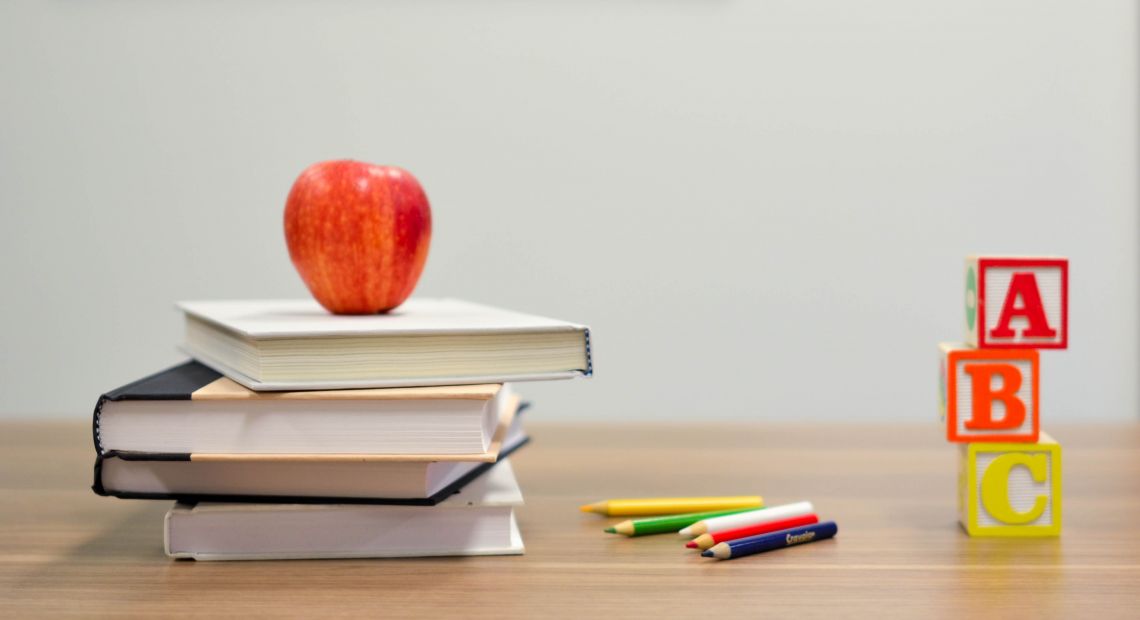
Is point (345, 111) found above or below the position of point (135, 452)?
above

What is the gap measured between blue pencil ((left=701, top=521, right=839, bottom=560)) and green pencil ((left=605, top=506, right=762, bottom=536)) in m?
0.05

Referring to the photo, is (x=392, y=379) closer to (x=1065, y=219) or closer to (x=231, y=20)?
(x=231, y=20)

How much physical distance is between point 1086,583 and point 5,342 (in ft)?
6.04

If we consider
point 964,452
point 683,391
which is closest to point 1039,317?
point 964,452

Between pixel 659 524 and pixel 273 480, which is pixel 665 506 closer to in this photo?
pixel 659 524

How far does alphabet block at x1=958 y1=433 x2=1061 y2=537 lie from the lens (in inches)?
28.1

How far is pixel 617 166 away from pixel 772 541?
124 cm

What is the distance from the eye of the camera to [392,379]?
66 cm

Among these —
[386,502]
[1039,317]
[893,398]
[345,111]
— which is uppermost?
[345,111]

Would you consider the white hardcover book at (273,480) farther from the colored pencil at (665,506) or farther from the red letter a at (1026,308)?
the red letter a at (1026,308)

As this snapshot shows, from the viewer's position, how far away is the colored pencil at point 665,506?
30.0 inches

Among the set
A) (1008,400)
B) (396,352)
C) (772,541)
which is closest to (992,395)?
(1008,400)

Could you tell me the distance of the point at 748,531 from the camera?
0.69 metres

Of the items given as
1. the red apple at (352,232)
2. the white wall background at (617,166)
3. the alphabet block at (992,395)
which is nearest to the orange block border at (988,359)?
the alphabet block at (992,395)
